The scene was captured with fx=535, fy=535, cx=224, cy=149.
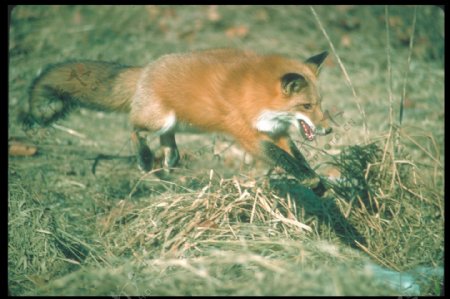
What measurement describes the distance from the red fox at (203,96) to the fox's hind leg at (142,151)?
11mm

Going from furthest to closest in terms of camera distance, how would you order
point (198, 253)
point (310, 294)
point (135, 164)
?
point (135, 164), point (198, 253), point (310, 294)

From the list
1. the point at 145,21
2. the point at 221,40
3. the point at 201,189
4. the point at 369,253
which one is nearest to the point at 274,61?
the point at 201,189

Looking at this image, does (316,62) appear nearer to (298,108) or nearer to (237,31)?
(298,108)

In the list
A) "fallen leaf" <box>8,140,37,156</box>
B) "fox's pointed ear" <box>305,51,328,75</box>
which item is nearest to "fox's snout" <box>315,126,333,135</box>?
"fox's pointed ear" <box>305,51,328,75</box>

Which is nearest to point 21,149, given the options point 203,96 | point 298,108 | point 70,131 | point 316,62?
point 70,131

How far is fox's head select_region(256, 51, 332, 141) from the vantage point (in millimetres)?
5059

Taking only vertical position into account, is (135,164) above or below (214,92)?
below

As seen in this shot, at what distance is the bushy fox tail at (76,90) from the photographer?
5785 millimetres

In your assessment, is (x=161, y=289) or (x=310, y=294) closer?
(x=310, y=294)

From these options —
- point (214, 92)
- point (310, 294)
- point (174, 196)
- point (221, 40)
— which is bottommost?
point (310, 294)

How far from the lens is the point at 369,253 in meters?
4.14

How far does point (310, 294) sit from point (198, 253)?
123cm

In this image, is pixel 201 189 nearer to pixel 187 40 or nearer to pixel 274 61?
pixel 274 61

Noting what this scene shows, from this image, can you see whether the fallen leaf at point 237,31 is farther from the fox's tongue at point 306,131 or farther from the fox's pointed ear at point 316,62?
the fox's tongue at point 306,131
